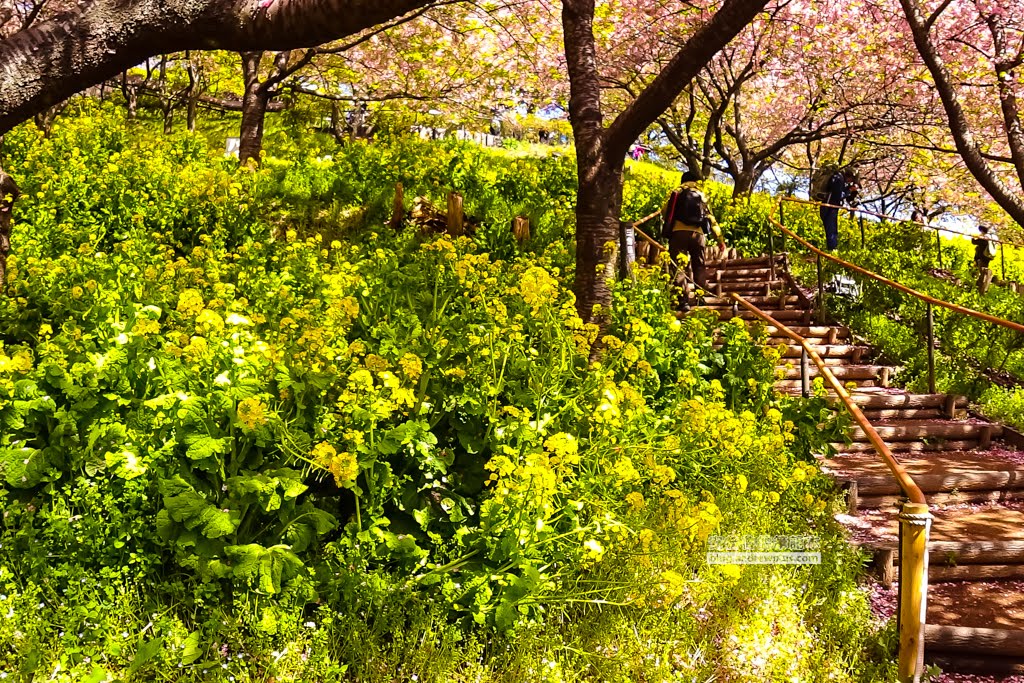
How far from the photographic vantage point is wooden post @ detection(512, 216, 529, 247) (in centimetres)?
1088

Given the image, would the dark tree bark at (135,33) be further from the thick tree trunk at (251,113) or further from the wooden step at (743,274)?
the thick tree trunk at (251,113)

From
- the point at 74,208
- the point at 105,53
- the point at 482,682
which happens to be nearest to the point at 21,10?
the point at 74,208

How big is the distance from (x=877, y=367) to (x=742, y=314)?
187cm

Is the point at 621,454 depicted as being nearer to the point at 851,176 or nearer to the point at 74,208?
the point at 74,208

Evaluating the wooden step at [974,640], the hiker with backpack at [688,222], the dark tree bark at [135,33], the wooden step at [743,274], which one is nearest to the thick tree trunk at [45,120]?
the hiker with backpack at [688,222]

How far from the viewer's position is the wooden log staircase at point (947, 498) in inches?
170

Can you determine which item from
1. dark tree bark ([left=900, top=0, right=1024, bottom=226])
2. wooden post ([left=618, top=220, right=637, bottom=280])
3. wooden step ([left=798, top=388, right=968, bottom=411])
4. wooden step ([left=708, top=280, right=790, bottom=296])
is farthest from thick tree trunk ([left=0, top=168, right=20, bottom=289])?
wooden step ([left=708, top=280, right=790, bottom=296])

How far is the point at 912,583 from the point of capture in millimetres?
2904

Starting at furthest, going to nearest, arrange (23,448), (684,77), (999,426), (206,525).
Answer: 1. (999,426)
2. (684,77)
3. (23,448)
4. (206,525)

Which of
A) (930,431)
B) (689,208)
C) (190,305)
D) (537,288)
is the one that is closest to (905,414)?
(930,431)

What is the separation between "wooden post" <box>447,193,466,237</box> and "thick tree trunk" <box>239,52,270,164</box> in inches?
159

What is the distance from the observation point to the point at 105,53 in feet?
8.44
